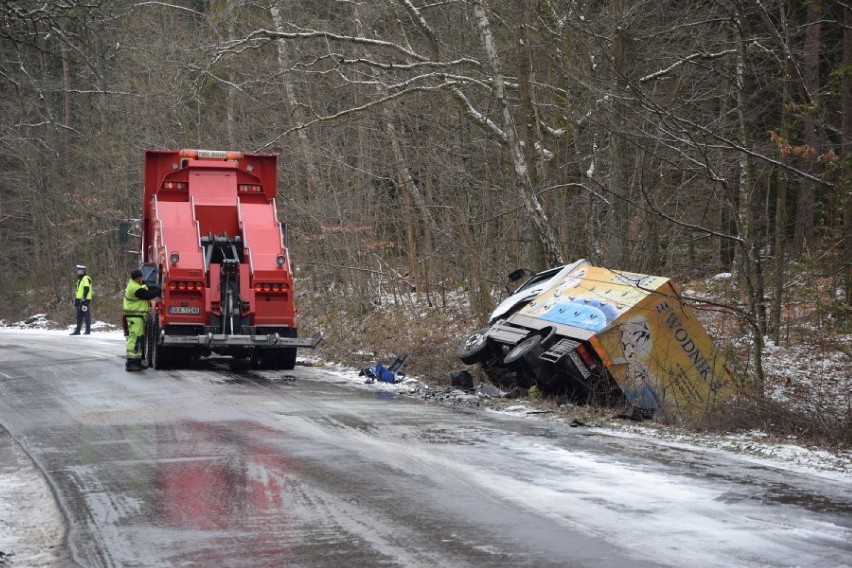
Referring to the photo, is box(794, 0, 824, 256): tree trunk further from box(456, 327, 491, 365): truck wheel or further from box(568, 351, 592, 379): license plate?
box(456, 327, 491, 365): truck wheel

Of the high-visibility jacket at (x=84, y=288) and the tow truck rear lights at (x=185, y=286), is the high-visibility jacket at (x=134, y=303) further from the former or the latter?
the high-visibility jacket at (x=84, y=288)

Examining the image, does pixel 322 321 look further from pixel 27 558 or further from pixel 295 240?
pixel 27 558

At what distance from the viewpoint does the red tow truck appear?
15.7 metres

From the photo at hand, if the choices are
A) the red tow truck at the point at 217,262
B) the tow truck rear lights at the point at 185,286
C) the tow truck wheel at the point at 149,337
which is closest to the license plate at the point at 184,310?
the red tow truck at the point at 217,262

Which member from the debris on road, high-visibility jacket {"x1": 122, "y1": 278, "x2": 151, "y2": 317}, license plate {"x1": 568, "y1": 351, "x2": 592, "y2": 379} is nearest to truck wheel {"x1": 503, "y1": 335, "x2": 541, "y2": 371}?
license plate {"x1": 568, "y1": 351, "x2": 592, "y2": 379}

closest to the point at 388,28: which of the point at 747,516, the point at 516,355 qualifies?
the point at 516,355

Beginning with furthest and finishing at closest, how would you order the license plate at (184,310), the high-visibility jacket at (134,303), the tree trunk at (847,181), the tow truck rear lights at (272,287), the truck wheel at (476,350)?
the high-visibility jacket at (134,303) < the tow truck rear lights at (272,287) < the license plate at (184,310) < the truck wheel at (476,350) < the tree trunk at (847,181)

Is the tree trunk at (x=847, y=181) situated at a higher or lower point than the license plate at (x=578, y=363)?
higher

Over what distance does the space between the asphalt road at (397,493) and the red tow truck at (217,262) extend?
3.92 meters

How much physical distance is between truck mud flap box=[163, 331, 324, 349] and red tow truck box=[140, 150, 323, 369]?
0.01 m

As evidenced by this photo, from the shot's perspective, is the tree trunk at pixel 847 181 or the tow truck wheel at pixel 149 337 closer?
the tree trunk at pixel 847 181

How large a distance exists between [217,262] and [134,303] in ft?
5.26

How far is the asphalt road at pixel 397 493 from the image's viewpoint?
558cm

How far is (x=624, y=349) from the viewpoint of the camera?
12.4 metres
